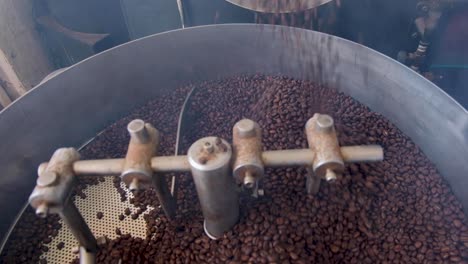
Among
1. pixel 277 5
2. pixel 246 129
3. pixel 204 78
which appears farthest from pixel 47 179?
pixel 277 5

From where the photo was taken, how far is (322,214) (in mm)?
1279

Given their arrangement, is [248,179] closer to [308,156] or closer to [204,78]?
[308,156]

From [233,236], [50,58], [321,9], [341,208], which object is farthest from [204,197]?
[50,58]

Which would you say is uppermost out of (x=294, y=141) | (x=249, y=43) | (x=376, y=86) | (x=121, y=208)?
(x=249, y=43)

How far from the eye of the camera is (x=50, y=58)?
2.20 meters

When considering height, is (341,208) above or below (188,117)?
below

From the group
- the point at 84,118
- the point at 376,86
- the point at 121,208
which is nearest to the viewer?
the point at 121,208

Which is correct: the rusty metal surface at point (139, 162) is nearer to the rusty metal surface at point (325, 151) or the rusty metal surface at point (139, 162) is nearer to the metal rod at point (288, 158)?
the metal rod at point (288, 158)

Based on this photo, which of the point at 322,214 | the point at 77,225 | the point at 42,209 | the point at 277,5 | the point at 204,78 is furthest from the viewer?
the point at 204,78

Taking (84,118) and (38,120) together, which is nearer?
(38,120)

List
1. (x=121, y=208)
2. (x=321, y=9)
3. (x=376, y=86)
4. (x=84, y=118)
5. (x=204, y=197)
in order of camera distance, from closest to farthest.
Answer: (x=204, y=197) → (x=121, y=208) → (x=376, y=86) → (x=84, y=118) → (x=321, y=9)

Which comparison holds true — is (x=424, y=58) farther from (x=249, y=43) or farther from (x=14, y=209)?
(x=14, y=209)

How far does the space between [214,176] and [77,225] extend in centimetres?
47

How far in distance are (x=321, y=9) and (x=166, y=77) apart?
874mm
